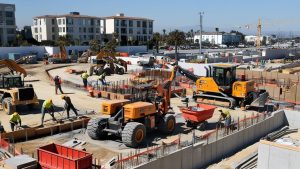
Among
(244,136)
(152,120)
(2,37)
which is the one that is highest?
(2,37)

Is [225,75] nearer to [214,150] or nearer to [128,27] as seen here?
[214,150]

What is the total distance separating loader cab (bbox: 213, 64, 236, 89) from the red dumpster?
1290cm

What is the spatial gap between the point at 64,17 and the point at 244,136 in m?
72.8

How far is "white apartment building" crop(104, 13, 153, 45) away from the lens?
305 ft

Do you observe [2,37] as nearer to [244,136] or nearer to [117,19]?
[117,19]

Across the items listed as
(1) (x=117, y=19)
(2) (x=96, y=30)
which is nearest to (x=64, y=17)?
(2) (x=96, y=30)

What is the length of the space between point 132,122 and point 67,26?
73.3 m

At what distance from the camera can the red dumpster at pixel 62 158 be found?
10.8 metres

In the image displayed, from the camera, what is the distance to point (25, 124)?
1772 centimetres

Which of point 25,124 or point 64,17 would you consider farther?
point 64,17

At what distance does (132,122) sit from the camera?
47.6 feet

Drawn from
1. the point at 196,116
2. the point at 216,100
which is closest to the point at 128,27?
the point at 216,100

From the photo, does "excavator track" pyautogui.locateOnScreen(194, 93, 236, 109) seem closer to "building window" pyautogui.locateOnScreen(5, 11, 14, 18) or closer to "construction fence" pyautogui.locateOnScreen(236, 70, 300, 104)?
"construction fence" pyautogui.locateOnScreen(236, 70, 300, 104)

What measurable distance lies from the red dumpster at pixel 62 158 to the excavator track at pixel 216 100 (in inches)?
499
